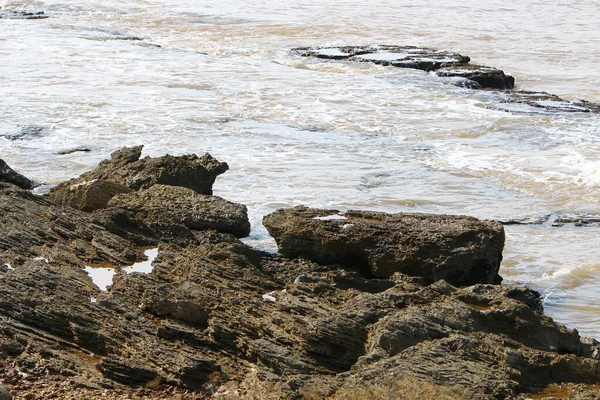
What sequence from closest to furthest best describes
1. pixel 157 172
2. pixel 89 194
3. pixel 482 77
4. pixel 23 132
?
pixel 89 194 < pixel 157 172 < pixel 23 132 < pixel 482 77

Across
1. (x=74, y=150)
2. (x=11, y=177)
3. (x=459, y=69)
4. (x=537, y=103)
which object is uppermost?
(x=11, y=177)

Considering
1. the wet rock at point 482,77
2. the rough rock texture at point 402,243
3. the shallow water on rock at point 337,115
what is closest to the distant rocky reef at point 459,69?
the wet rock at point 482,77

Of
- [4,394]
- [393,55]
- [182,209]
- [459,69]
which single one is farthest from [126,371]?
[393,55]

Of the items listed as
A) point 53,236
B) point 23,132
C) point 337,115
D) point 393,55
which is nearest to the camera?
point 53,236

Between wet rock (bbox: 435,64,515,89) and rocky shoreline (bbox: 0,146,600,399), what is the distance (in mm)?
17178

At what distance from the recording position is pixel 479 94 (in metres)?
26.2

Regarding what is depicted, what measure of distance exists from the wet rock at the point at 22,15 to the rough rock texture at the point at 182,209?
3211 cm

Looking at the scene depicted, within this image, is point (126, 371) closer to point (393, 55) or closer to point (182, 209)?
point (182, 209)

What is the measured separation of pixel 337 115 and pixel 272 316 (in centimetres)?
1590

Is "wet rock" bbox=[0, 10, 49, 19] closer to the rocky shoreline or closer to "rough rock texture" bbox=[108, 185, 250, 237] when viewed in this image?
"rough rock texture" bbox=[108, 185, 250, 237]

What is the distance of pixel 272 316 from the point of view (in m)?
7.91

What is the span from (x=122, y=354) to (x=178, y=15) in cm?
3608

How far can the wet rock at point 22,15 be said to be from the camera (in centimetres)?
4141

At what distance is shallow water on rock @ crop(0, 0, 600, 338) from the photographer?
640 inches
